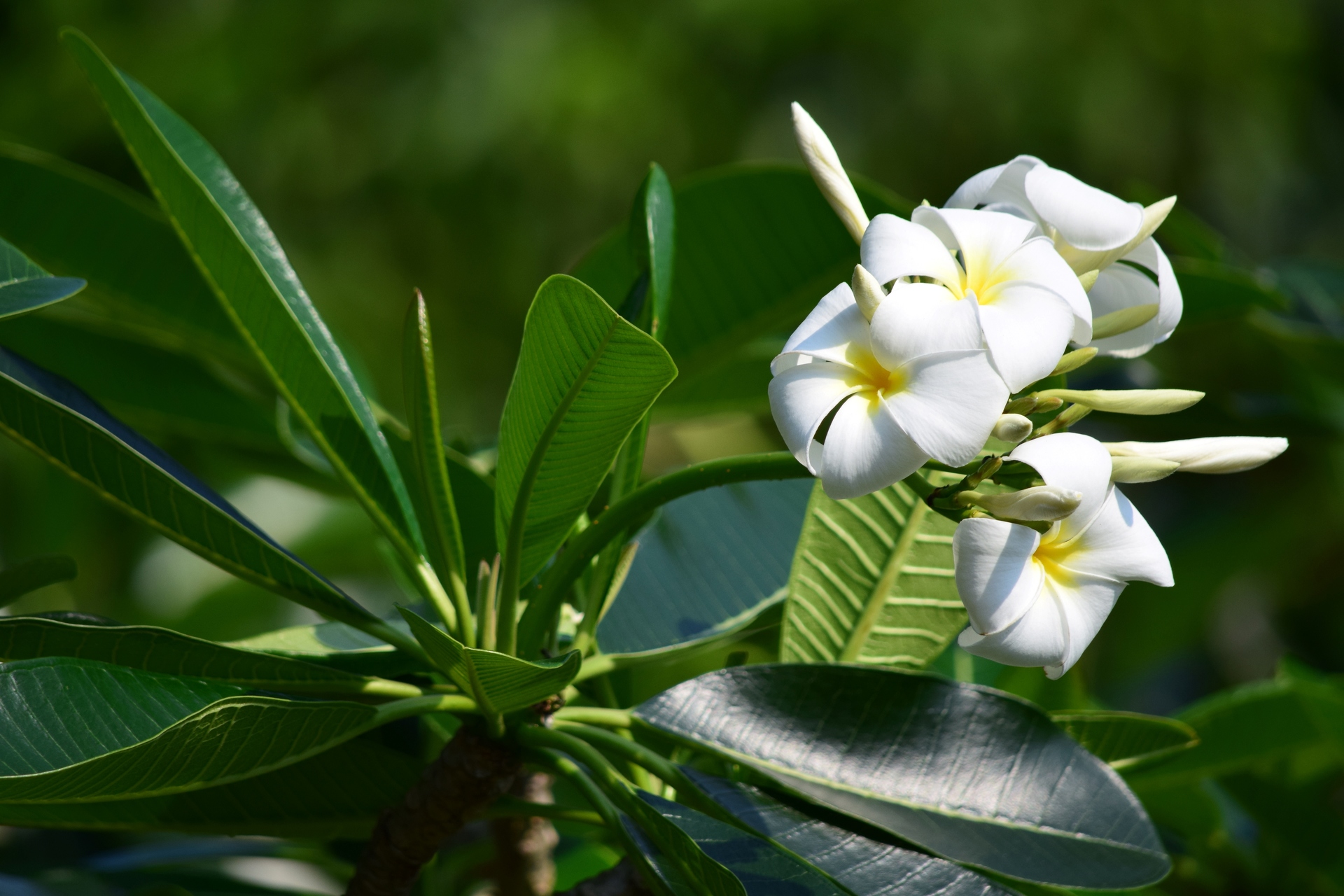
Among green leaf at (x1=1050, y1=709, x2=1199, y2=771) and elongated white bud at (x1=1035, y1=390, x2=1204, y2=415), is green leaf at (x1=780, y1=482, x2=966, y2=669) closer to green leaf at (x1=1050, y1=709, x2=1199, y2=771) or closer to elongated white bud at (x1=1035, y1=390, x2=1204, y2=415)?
green leaf at (x1=1050, y1=709, x2=1199, y2=771)

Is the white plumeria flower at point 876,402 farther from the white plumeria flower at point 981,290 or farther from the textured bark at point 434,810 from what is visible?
the textured bark at point 434,810

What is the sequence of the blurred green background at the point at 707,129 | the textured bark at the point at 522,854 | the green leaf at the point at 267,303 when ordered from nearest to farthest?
the green leaf at the point at 267,303 → the textured bark at the point at 522,854 → the blurred green background at the point at 707,129

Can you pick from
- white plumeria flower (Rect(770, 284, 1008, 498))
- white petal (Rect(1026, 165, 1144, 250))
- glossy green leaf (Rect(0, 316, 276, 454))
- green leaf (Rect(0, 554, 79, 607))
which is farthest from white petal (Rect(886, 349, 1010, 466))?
glossy green leaf (Rect(0, 316, 276, 454))

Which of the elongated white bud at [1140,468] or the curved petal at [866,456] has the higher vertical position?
the curved petal at [866,456]

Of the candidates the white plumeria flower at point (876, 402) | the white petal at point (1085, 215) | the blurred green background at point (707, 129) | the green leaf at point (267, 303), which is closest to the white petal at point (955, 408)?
the white plumeria flower at point (876, 402)

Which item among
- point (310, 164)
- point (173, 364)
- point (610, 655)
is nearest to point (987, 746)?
point (610, 655)

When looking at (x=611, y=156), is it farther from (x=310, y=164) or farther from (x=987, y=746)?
(x=987, y=746)

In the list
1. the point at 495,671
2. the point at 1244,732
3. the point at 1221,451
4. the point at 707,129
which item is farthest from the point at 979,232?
the point at 707,129

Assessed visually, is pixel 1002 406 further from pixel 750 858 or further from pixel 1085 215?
pixel 750 858
